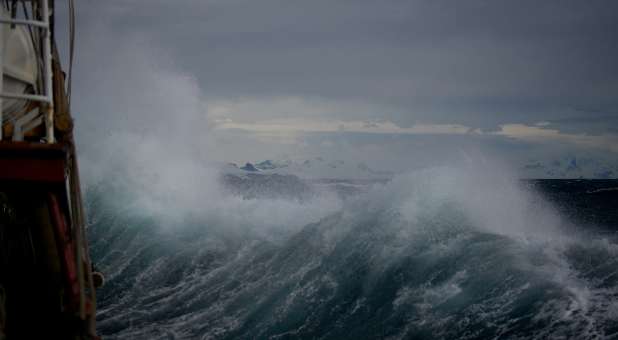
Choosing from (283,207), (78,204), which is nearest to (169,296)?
(283,207)

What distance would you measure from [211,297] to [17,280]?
793 cm

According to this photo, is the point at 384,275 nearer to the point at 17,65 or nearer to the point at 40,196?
the point at 40,196

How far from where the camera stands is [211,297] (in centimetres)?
1198

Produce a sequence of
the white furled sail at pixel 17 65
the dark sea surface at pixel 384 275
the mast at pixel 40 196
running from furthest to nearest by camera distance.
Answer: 1. the dark sea surface at pixel 384 275
2. the white furled sail at pixel 17 65
3. the mast at pixel 40 196

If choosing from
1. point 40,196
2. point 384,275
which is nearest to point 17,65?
point 40,196

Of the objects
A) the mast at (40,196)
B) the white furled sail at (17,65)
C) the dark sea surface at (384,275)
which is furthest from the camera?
the dark sea surface at (384,275)

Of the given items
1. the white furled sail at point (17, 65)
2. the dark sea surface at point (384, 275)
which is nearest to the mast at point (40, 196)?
the white furled sail at point (17, 65)

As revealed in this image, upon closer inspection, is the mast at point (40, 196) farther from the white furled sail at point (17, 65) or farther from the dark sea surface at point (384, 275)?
the dark sea surface at point (384, 275)

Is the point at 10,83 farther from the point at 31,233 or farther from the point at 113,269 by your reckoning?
the point at 113,269

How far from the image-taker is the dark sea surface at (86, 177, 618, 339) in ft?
28.6

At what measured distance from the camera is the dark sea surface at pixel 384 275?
8.71 m

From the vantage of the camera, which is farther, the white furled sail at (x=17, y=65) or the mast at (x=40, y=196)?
the white furled sail at (x=17, y=65)

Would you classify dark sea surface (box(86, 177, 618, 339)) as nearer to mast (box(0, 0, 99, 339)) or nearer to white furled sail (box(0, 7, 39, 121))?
mast (box(0, 0, 99, 339))

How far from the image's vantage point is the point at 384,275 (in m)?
10.9
